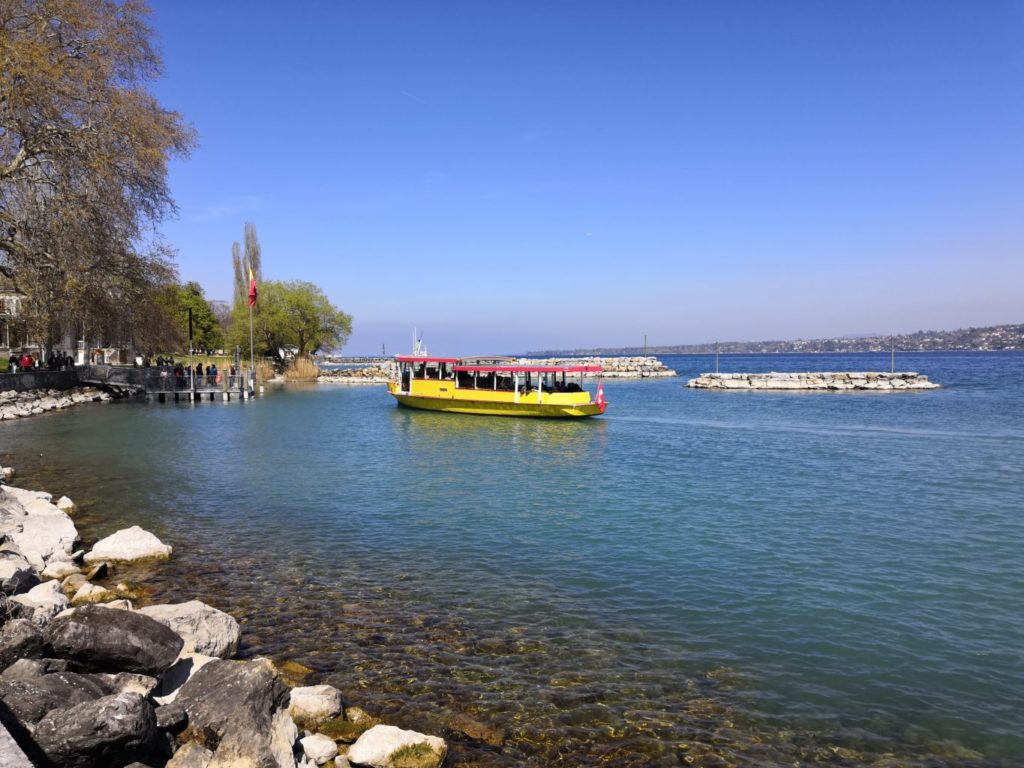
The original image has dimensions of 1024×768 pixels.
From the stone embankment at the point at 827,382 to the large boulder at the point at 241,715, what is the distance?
217 ft

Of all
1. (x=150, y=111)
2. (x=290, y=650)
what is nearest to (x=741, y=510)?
(x=290, y=650)

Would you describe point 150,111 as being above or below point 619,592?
above

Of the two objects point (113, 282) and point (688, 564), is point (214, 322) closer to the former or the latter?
point (113, 282)

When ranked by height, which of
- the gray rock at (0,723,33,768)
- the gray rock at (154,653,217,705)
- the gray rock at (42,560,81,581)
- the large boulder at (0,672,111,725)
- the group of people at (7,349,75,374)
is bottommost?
the gray rock at (42,560,81,581)

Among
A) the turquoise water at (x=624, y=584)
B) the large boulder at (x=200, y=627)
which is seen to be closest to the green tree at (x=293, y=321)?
the turquoise water at (x=624, y=584)

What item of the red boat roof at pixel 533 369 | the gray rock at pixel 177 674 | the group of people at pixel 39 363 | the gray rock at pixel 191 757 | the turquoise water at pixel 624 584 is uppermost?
the group of people at pixel 39 363

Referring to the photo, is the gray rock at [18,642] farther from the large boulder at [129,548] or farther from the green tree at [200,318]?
the green tree at [200,318]

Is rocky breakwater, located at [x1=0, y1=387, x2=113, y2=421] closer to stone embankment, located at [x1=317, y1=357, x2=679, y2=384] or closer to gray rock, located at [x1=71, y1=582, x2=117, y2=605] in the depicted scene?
stone embankment, located at [x1=317, y1=357, x2=679, y2=384]

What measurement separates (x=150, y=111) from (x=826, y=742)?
31966 millimetres

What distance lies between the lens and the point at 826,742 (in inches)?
249

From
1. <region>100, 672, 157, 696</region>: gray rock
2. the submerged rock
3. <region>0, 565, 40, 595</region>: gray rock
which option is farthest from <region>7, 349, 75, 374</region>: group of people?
the submerged rock

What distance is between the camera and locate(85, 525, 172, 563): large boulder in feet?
36.0

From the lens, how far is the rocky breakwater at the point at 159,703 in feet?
15.1

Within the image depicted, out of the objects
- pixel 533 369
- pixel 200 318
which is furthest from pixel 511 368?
pixel 200 318
